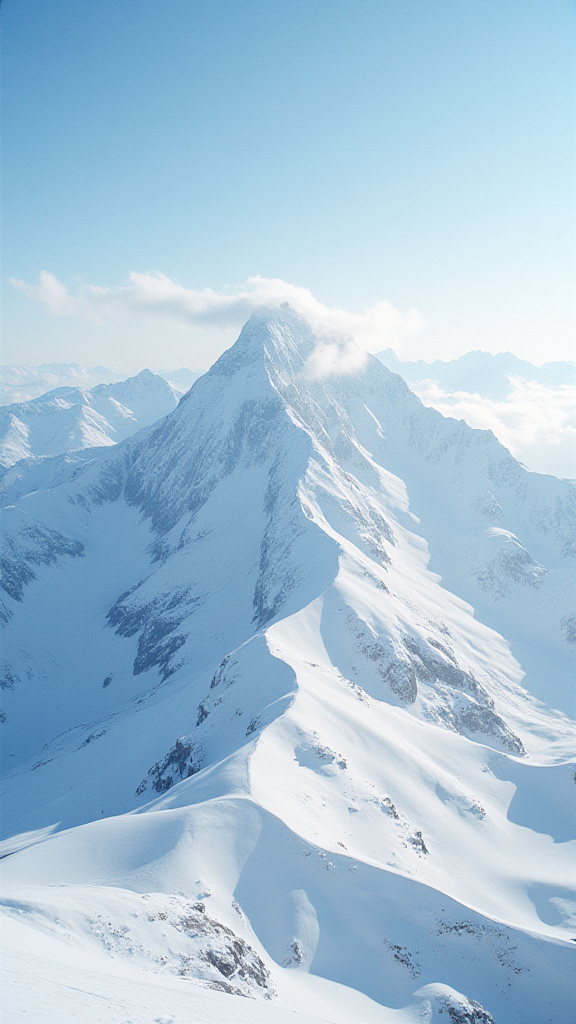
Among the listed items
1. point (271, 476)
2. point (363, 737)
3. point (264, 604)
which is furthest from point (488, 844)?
point (271, 476)

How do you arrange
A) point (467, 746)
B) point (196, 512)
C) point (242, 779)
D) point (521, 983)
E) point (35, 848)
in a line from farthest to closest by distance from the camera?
point (196, 512) < point (467, 746) < point (242, 779) < point (35, 848) < point (521, 983)

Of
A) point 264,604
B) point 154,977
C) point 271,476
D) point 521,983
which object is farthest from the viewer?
point 271,476

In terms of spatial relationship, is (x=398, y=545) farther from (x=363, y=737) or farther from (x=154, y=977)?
(x=154, y=977)

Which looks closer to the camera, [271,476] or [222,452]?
[271,476]

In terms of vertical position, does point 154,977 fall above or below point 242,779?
above

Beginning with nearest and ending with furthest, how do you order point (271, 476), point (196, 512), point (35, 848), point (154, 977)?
point (154, 977)
point (35, 848)
point (271, 476)
point (196, 512)

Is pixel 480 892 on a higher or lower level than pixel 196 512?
lower

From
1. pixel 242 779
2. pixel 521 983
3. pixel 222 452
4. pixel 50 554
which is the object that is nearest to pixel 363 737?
pixel 242 779

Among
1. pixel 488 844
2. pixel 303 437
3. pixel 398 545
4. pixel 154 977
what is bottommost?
pixel 488 844

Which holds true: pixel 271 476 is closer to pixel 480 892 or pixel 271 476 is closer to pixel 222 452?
pixel 222 452
